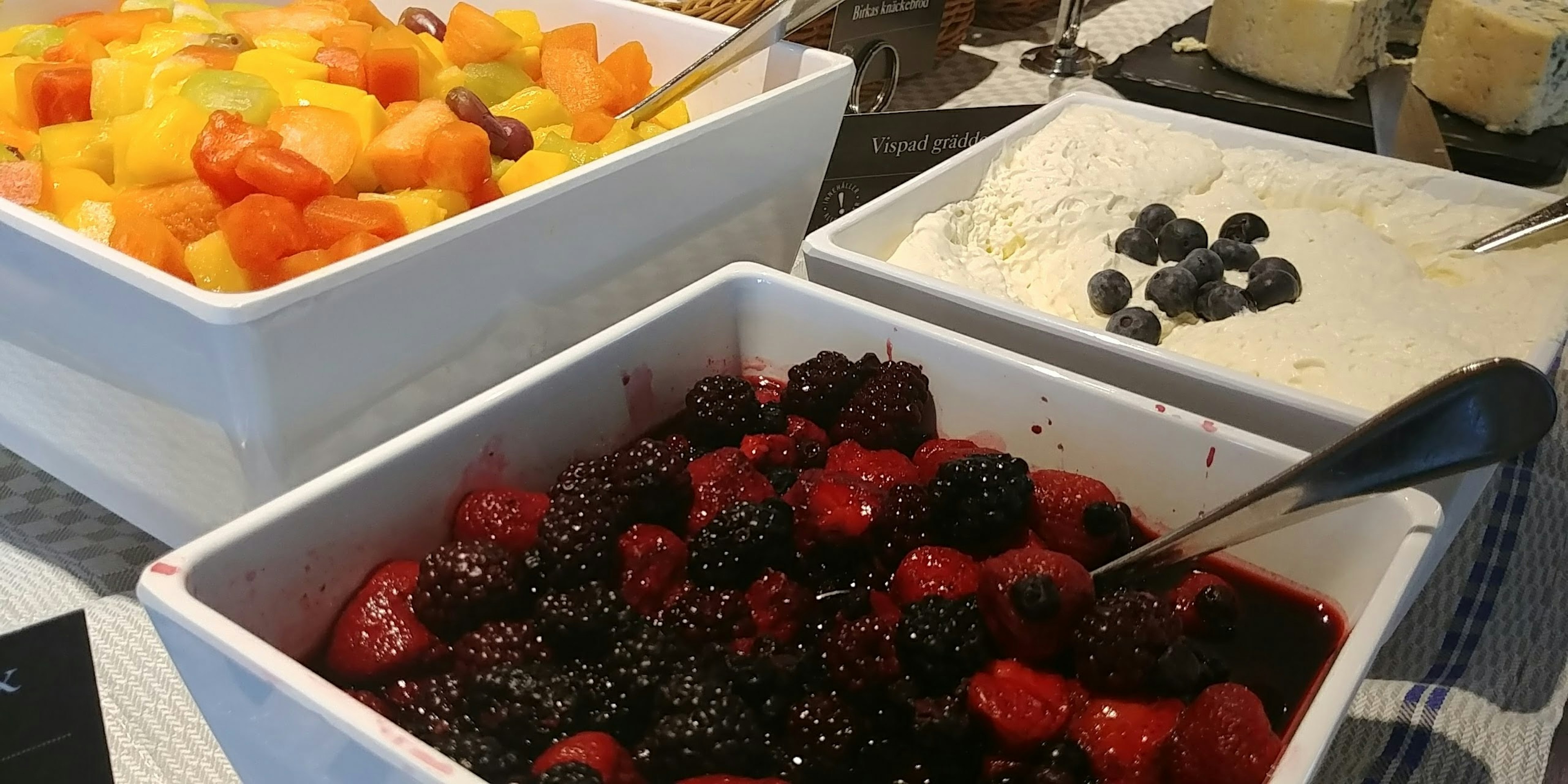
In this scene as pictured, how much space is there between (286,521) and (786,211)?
67 cm

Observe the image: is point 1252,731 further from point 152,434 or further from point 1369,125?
point 1369,125

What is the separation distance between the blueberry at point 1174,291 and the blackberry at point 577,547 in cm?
64

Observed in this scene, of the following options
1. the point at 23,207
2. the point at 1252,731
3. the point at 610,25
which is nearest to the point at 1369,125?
the point at 610,25

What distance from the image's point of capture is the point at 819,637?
2.34 ft

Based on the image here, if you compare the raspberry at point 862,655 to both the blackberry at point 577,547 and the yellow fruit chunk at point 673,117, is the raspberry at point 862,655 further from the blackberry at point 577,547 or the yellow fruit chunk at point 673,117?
the yellow fruit chunk at point 673,117

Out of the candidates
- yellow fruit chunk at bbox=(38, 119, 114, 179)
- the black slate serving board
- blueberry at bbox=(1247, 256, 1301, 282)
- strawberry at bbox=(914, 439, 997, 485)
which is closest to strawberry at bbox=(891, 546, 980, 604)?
strawberry at bbox=(914, 439, 997, 485)

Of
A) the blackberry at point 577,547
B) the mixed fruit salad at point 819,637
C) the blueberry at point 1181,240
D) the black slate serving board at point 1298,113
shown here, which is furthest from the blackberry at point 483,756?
the black slate serving board at point 1298,113

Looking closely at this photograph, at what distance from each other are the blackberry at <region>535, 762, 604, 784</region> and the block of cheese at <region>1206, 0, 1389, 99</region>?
5.71ft

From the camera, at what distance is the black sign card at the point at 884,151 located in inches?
51.9

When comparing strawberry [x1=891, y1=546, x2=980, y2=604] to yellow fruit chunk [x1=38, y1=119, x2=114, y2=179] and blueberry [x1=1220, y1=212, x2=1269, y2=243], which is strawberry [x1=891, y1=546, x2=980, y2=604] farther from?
yellow fruit chunk [x1=38, y1=119, x2=114, y2=179]

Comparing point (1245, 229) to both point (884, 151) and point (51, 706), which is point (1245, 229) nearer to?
point (884, 151)

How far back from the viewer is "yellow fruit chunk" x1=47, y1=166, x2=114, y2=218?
0.95 meters

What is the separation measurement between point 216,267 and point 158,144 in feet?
0.60

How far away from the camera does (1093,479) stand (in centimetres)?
84
